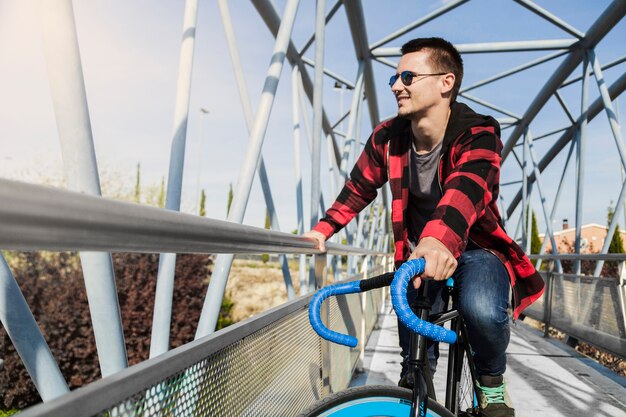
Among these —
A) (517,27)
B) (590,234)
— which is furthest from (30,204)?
(590,234)

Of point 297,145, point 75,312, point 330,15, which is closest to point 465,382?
point 297,145

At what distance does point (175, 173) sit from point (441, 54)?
1.87 meters

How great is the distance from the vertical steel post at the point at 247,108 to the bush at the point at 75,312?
342 inches

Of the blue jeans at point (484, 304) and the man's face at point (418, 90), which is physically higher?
the man's face at point (418, 90)

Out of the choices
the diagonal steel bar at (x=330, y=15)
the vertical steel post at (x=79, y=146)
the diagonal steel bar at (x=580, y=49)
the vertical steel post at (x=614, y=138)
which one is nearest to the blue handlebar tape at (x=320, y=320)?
the vertical steel post at (x=79, y=146)

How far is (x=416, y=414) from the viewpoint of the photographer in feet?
5.16

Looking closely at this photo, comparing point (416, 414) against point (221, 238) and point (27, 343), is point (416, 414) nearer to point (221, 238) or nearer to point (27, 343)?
point (221, 238)

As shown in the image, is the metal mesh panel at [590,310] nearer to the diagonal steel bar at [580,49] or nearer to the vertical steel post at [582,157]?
the vertical steel post at [582,157]

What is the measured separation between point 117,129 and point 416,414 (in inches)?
1311

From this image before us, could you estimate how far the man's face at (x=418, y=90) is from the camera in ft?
7.30

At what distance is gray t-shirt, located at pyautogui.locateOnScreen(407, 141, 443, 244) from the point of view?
226 cm

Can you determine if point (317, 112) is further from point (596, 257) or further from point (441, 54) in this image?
point (441, 54)

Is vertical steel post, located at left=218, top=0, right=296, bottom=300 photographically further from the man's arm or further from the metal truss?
the man's arm

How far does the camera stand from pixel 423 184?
2.29 m
